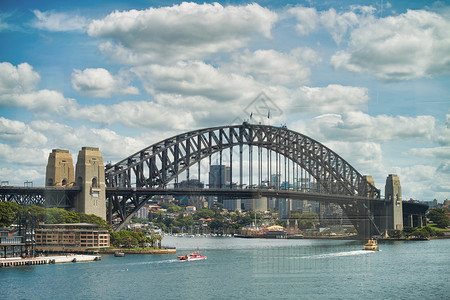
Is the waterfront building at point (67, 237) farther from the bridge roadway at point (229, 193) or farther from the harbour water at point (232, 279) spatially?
the bridge roadway at point (229, 193)

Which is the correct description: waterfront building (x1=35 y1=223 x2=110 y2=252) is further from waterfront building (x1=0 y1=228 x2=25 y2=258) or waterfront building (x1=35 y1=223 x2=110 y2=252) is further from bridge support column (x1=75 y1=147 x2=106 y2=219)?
bridge support column (x1=75 y1=147 x2=106 y2=219)

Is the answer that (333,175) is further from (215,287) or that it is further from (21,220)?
(215,287)

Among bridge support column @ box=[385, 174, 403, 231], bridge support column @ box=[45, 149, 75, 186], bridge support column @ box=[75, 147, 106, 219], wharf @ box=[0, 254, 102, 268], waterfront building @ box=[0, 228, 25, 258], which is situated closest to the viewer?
wharf @ box=[0, 254, 102, 268]

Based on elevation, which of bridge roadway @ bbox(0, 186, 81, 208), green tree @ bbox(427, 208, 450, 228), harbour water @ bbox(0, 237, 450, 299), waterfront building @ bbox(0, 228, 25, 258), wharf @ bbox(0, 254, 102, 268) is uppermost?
bridge roadway @ bbox(0, 186, 81, 208)

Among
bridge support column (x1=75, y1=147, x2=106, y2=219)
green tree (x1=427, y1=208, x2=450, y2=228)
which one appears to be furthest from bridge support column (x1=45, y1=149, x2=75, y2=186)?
green tree (x1=427, y1=208, x2=450, y2=228)

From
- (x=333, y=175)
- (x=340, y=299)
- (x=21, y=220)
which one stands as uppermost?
(x=333, y=175)

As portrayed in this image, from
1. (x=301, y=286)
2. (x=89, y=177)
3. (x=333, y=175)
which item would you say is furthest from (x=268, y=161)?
(x=301, y=286)
